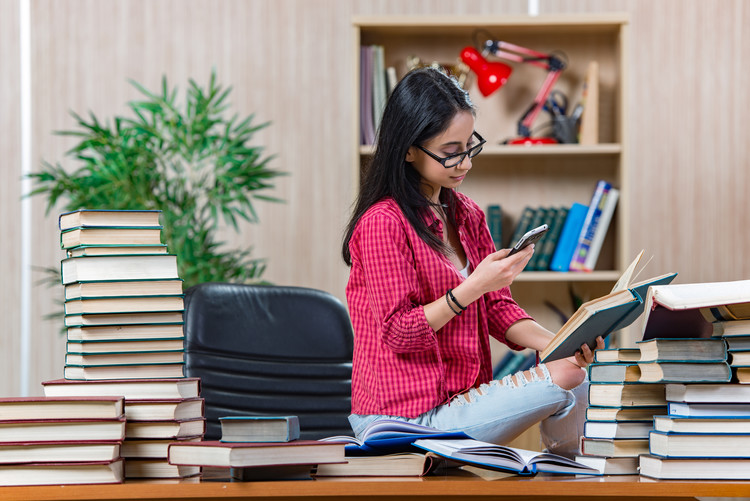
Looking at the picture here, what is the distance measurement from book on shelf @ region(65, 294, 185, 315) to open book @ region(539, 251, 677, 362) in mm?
592

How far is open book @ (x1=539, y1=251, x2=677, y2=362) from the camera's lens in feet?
3.96

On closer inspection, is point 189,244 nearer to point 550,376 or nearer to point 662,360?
point 550,376

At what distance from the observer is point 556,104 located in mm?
3121

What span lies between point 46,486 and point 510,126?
8.07 ft

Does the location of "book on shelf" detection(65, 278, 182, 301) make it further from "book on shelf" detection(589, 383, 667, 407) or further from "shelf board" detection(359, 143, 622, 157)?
"shelf board" detection(359, 143, 622, 157)

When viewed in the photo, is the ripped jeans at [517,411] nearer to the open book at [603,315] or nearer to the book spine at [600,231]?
the open book at [603,315]

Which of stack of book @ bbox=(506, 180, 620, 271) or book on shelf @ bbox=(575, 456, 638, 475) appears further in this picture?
stack of book @ bbox=(506, 180, 620, 271)

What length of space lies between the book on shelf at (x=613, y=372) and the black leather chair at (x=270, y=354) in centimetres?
91

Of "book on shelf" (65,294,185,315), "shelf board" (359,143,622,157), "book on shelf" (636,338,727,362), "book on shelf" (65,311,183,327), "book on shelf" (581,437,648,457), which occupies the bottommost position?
"book on shelf" (581,437,648,457)

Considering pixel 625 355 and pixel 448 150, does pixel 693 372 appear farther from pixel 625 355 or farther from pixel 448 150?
pixel 448 150

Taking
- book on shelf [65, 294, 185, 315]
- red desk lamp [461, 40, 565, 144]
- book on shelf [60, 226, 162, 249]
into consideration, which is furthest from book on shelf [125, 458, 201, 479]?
red desk lamp [461, 40, 565, 144]

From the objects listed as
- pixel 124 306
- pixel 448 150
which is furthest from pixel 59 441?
pixel 448 150

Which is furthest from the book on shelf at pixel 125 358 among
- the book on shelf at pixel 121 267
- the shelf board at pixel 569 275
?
the shelf board at pixel 569 275

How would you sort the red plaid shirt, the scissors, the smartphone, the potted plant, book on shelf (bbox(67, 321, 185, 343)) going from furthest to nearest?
the scissors < the potted plant < the red plaid shirt < the smartphone < book on shelf (bbox(67, 321, 185, 343))
